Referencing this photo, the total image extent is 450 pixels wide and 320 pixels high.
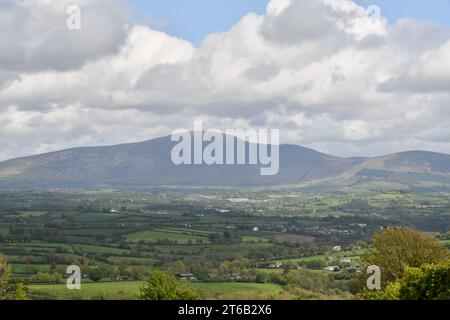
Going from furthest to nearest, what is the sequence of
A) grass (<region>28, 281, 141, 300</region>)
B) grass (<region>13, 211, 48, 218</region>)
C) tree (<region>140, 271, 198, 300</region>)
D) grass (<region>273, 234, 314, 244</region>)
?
grass (<region>13, 211, 48, 218</region>) < grass (<region>273, 234, 314, 244</region>) < grass (<region>28, 281, 141, 300</region>) < tree (<region>140, 271, 198, 300</region>)

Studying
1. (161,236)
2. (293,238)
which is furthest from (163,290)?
(293,238)

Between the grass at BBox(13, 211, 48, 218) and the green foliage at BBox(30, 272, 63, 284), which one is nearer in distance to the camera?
the green foliage at BBox(30, 272, 63, 284)

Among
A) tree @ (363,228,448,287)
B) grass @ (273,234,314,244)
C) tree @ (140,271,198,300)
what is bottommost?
grass @ (273,234,314,244)

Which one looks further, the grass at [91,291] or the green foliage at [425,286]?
the grass at [91,291]

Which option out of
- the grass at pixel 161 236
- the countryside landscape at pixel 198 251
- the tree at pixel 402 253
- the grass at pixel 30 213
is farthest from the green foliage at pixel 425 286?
the grass at pixel 30 213

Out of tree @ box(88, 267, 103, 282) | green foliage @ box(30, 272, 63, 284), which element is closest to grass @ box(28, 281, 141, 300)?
tree @ box(88, 267, 103, 282)

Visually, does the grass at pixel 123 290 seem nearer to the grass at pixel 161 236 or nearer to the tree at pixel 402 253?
the tree at pixel 402 253

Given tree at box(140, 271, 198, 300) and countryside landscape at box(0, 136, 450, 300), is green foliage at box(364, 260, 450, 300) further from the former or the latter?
tree at box(140, 271, 198, 300)

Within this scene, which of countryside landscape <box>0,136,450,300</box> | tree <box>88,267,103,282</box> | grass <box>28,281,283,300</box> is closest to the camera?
grass <box>28,281,283,300</box>

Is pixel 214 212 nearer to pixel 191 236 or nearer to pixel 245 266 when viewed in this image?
pixel 191 236
